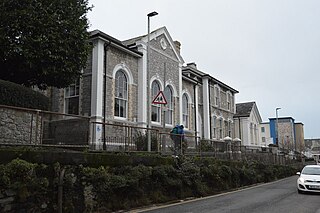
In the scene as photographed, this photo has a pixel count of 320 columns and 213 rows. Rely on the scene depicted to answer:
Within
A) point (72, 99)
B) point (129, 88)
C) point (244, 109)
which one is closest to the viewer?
point (72, 99)

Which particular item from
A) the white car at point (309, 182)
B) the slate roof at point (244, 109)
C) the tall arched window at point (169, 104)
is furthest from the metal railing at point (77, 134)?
the slate roof at point (244, 109)

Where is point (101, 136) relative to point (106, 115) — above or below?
below

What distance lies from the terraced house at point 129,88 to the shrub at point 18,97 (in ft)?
9.33

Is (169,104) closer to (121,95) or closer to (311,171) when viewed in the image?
(121,95)

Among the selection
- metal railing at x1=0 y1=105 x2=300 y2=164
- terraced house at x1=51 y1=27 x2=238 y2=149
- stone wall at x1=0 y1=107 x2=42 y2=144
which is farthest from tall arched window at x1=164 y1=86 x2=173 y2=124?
stone wall at x1=0 y1=107 x2=42 y2=144

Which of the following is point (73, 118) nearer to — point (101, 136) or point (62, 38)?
point (101, 136)

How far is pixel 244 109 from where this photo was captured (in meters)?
43.8

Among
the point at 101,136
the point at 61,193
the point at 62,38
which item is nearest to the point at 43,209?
the point at 61,193

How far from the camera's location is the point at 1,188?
25.9 ft

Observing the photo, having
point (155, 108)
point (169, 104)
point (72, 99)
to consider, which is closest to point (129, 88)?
point (155, 108)

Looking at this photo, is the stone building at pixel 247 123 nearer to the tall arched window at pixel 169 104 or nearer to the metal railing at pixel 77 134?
the tall arched window at pixel 169 104

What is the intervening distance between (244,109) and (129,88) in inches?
1026

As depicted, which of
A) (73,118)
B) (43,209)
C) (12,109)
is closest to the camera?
(43,209)

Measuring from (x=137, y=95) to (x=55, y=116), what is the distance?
1172 centimetres
